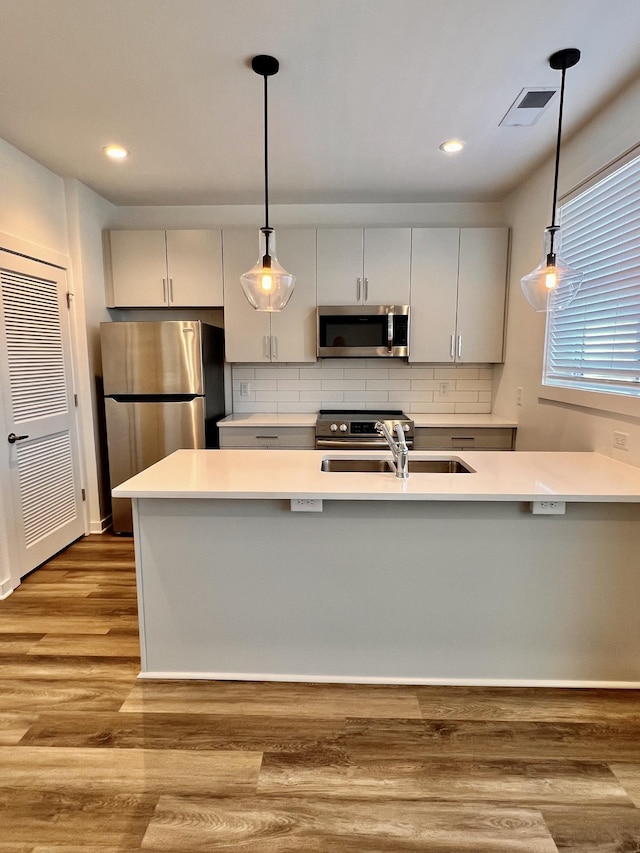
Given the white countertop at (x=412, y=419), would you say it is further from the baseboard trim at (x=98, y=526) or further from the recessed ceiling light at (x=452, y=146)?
the recessed ceiling light at (x=452, y=146)

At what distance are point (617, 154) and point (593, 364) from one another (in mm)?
1018

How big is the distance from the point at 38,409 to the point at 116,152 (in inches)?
66.7

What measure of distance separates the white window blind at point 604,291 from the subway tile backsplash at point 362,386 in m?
1.09

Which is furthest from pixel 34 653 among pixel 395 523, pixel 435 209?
pixel 435 209

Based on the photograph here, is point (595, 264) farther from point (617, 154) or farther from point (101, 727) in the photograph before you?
point (101, 727)

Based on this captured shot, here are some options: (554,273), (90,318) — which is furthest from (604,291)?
(90,318)

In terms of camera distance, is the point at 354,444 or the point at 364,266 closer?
the point at 354,444

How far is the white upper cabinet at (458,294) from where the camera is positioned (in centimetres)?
352

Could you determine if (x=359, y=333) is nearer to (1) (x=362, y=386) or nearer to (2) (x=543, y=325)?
(1) (x=362, y=386)

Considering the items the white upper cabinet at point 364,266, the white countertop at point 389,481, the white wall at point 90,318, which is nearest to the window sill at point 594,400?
the white countertop at point 389,481

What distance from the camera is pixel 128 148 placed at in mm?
2705

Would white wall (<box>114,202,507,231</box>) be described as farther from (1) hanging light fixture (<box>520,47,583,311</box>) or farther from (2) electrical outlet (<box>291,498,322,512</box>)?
(2) electrical outlet (<box>291,498,322,512</box>)

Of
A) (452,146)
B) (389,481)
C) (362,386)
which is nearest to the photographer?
(389,481)

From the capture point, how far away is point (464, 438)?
345cm
